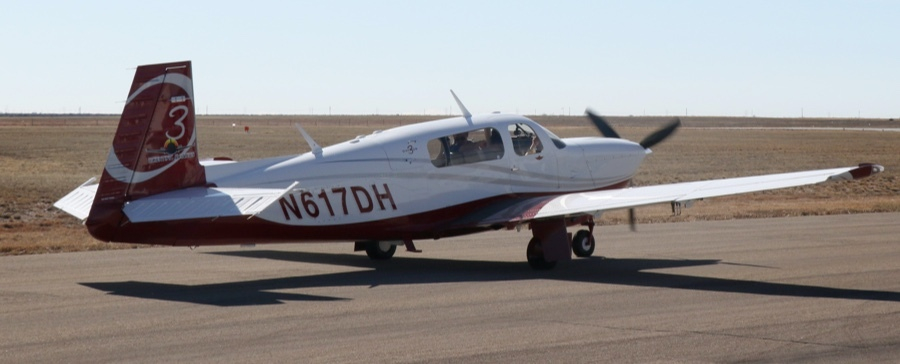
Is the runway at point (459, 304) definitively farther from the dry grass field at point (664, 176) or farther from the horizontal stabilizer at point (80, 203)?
the dry grass field at point (664, 176)

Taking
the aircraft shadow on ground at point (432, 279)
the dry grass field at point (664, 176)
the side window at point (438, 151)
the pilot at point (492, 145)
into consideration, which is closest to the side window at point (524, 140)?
the pilot at point (492, 145)

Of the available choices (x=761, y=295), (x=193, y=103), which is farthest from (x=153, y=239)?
(x=761, y=295)

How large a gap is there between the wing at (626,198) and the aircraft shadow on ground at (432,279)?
0.76 meters

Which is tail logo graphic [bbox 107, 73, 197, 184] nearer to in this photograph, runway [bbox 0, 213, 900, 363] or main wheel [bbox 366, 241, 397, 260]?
runway [bbox 0, 213, 900, 363]

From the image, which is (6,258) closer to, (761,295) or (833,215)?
(761,295)

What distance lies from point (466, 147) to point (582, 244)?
2.49 meters

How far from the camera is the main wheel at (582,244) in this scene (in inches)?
722

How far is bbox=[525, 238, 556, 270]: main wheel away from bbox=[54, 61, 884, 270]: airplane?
0.02m

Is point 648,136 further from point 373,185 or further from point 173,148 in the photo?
point 173,148

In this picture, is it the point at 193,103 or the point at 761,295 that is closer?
the point at 761,295

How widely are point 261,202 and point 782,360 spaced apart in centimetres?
664

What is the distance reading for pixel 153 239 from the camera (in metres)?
14.2

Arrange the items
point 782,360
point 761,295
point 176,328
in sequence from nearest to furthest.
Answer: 1. point 782,360
2. point 176,328
3. point 761,295

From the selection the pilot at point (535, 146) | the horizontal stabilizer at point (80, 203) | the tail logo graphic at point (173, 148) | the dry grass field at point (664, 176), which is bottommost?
the dry grass field at point (664, 176)
